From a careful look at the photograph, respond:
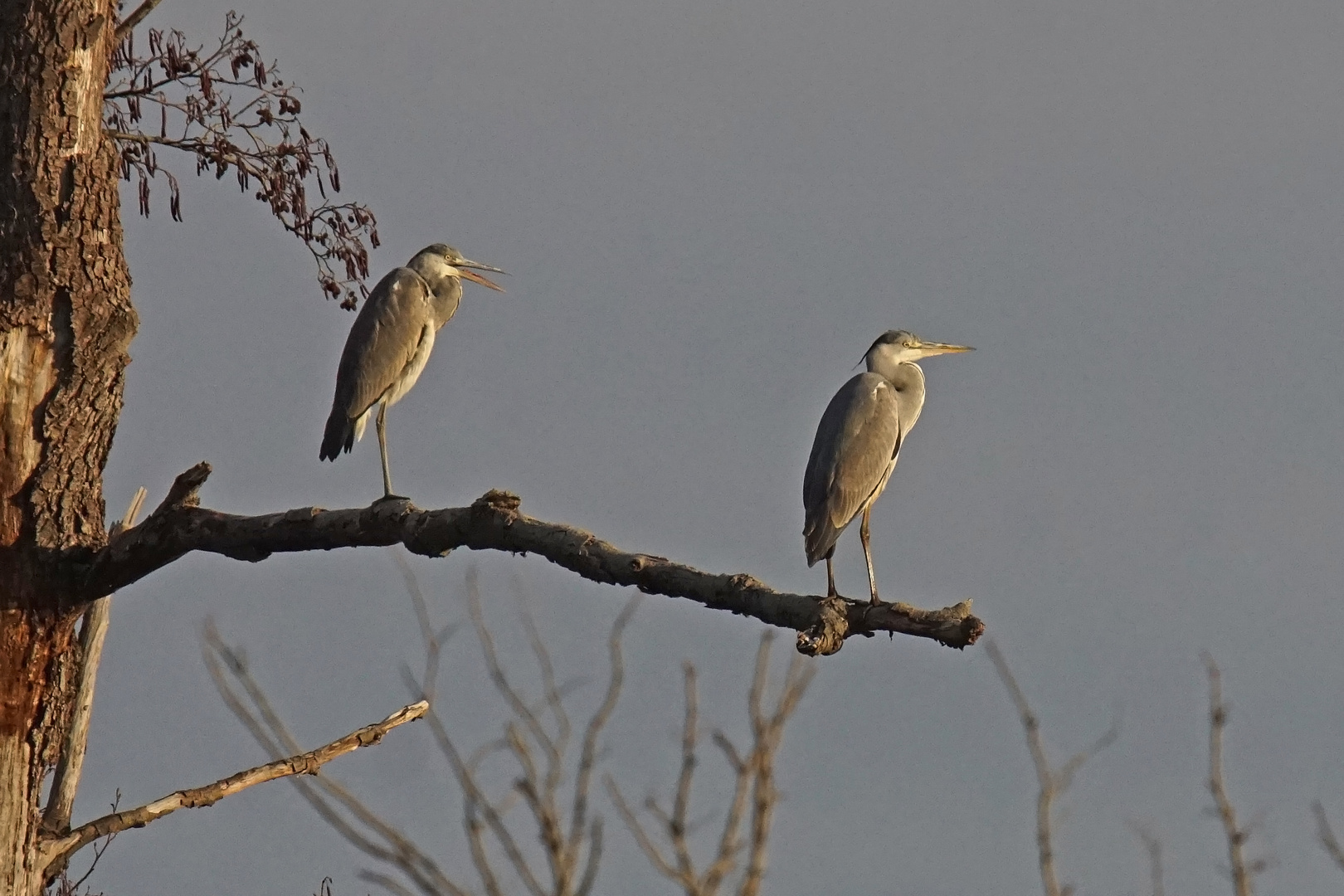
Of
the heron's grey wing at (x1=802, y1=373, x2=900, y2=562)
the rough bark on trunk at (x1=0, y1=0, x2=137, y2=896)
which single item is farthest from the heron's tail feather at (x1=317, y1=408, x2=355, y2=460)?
the rough bark on trunk at (x1=0, y1=0, x2=137, y2=896)

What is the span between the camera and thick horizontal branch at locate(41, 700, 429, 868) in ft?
18.3

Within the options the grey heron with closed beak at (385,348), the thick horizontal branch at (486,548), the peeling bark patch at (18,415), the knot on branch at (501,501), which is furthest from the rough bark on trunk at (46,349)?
the grey heron with closed beak at (385,348)

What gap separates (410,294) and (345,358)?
515mm

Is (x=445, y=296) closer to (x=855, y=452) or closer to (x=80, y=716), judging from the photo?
(x=855, y=452)

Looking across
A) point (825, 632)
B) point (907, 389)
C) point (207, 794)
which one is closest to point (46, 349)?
point (207, 794)

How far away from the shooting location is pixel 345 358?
9742 mm

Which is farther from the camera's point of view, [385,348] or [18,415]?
[385,348]

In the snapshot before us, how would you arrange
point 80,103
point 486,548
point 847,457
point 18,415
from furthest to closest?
point 847,457, point 80,103, point 18,415, point 486,548

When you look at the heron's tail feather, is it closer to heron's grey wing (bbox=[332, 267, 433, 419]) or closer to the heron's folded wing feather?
heron's grey wing (bbox=[332, 267, 433, 419])

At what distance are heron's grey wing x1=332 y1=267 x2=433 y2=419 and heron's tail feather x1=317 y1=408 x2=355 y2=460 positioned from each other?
0.04 metres

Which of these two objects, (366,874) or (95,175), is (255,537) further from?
(366,874)

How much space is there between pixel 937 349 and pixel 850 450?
1.61 meters

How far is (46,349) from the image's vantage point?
5902 millimetres

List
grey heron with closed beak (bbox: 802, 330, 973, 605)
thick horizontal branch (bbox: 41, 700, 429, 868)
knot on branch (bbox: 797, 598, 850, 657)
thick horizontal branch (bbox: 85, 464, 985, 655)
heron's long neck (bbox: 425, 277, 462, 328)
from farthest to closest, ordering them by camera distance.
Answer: heron's long neck (bbox: 425, 277, 462, 328) → grey heron with closed beak (bbox: 802, 330, 973, 605) → thick horizontal branch (bbox: 41, 700, 429, 868) → thick horizontal branch (bbox: 85, 464, 985, 655) → knot on branch (bbox: 797, 598, 850, 657)
